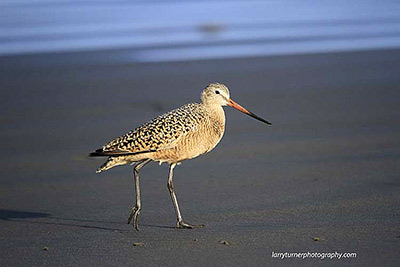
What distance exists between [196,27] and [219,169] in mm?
10489

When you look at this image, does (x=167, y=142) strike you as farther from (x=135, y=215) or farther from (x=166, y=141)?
(x=135, y=215)

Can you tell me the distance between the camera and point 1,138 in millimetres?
9648

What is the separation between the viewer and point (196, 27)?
18.2 meters

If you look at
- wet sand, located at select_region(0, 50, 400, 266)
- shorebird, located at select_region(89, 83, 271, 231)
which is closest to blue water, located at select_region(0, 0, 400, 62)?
wet sand, located at select_region(0, 50, 400, 266)

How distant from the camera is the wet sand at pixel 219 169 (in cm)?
558

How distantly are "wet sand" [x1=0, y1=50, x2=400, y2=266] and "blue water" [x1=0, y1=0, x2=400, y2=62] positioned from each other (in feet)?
4.87

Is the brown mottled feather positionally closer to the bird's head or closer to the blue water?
the bird's head

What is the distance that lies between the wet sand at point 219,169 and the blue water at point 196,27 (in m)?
1.48

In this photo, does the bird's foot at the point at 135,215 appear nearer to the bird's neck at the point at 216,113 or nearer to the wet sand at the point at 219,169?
the wet sand at the point at 219,169

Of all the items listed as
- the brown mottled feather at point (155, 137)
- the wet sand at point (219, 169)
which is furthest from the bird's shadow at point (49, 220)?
the brown mottled feather at point (155, 137)

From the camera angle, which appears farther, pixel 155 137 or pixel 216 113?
pixel 216 113

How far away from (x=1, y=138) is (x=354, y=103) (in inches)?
187

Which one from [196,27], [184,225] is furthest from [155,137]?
[196,27]

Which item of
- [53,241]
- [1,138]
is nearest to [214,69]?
[1,138]
